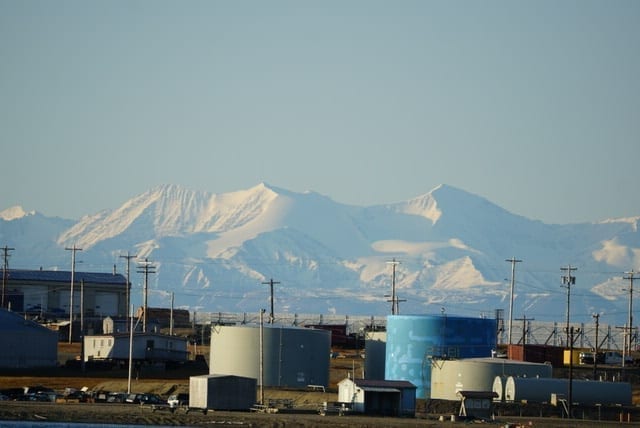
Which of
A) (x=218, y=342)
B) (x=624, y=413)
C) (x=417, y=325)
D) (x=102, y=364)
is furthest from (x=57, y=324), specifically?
(x=624, y=413)

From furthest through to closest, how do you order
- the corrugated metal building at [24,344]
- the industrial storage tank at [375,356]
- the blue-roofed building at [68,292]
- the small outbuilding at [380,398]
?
1. the blue-roofed building at [68,292]
2. the corrugated metal building at [24,344]
3. the industrial storage tank at [375,356]
4. the small outbuilding at [380,398]

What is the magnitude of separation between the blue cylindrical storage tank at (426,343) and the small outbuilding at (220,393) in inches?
566

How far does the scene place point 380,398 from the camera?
293ft

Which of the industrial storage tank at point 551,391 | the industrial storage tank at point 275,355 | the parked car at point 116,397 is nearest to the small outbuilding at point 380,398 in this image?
the industrial storage tank at point 551,391

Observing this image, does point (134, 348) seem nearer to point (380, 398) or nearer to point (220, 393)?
point (220, 393)

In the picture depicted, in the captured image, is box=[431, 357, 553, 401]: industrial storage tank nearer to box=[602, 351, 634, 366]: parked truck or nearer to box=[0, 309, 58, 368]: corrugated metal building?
box=[0, 309, 58, 368]: corrugated metal building

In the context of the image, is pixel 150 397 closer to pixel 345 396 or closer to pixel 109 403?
pixel 109 403

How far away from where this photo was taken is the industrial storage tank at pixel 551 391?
93000 millimetres

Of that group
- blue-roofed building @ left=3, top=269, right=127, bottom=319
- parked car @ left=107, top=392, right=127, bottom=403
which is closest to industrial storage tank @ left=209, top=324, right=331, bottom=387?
parked car @ left=107, top=392, right=127, bottom=403

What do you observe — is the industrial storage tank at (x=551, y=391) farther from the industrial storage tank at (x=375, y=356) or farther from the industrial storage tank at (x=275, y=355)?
the industrial storage tank at (x=375, y=356)

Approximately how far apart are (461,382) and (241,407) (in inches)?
558

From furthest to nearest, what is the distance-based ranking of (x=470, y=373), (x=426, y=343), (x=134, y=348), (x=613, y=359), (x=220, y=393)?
(x=613, y=359)
(x=134, y=348)
(x=426, y=343)
(x=470, y=373)
(x=220, y=393)

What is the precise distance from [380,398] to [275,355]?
50.8 ft

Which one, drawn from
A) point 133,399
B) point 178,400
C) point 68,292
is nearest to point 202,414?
point 178,400
